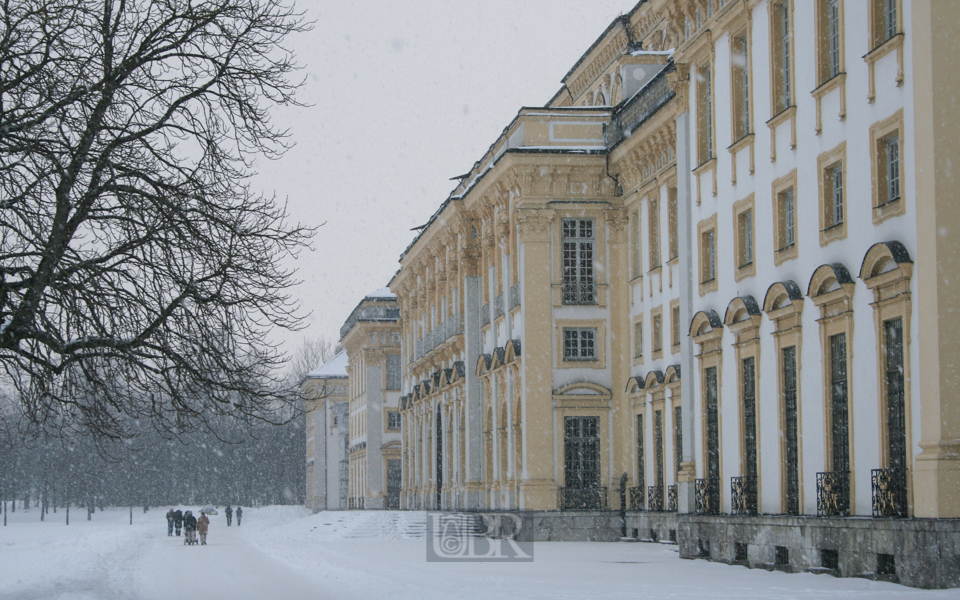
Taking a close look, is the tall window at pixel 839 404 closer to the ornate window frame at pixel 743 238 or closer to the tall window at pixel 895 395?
the tall window at pixel 895 395

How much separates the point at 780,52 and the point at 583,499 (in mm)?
19130

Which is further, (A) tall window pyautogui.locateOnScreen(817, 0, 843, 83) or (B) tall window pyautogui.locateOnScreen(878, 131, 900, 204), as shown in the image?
(A) tall window pyautogui.locateOnScreen(817, 0, 843, 83)

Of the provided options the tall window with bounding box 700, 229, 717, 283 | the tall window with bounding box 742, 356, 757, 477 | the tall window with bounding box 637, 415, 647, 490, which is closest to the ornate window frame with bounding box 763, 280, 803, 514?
the tall window with bounding box 742, 356, 757, 477

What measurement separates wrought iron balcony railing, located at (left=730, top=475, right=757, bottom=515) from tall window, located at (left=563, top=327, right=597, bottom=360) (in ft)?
50.1

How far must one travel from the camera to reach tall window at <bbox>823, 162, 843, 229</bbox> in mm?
23453

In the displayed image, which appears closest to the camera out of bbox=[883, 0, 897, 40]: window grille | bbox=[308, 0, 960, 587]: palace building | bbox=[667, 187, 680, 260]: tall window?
bbox=[308, 0, 960, 587]: palace building

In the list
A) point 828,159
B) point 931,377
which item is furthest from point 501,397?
point 931,377

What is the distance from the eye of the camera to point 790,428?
25141 millimetres

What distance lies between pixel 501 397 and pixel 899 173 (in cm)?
2595

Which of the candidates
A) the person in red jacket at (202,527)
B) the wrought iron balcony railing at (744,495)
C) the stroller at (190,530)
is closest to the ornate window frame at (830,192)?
the wrought iron balcony railing at (744,495)

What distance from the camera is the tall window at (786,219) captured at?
83.3ft

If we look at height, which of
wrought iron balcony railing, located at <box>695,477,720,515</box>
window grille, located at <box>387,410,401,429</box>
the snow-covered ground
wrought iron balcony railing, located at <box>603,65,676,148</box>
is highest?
wrought iron balcony railing, located at <box>603,65,676,148</box>

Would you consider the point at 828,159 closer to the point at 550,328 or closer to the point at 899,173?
the point at 899,173

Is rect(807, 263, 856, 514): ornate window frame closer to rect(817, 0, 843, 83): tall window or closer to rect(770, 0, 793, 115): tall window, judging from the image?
rect(817, 0, 843, 83): tall window
